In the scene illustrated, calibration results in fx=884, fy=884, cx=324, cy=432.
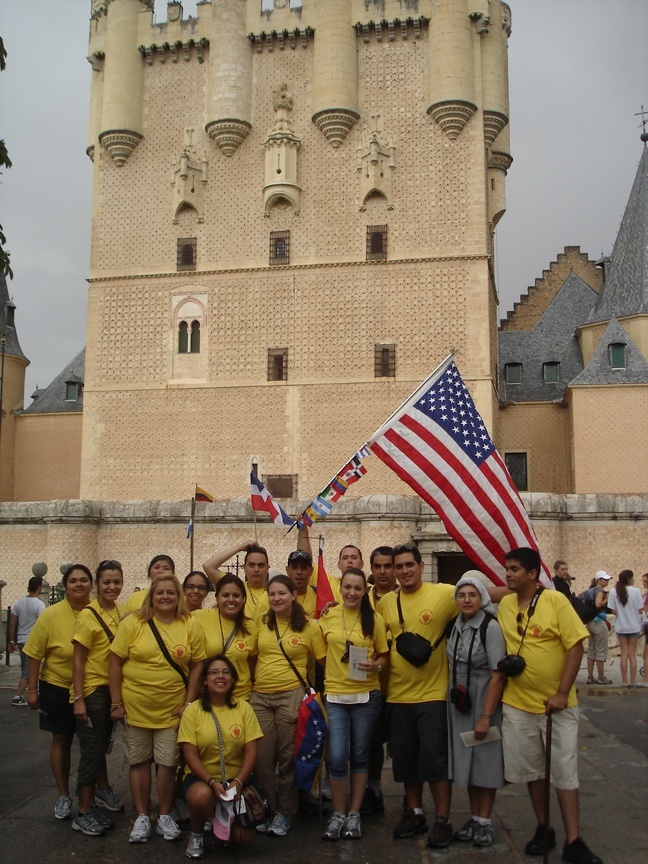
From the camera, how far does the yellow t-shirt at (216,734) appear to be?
5.23 metres

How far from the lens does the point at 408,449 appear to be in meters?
6.57

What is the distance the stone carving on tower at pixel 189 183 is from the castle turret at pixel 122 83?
1812 millimetres

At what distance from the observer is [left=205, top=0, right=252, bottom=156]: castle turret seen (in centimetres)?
2600

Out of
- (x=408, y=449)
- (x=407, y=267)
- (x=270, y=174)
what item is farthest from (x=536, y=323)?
(x=408, y=449)

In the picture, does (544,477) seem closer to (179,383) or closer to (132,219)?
(179,383)

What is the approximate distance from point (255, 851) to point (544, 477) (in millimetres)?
25101

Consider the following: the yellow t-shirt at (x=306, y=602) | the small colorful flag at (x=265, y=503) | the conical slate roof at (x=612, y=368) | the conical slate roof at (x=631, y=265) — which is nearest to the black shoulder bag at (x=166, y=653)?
the yellow t-shirt at (x=306, y=602)

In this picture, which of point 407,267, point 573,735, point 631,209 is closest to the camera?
point 573,735

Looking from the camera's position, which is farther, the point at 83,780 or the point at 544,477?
the point at 544,477

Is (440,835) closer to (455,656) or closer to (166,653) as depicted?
(455,656)

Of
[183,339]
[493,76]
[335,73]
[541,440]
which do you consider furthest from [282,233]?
[541,440]

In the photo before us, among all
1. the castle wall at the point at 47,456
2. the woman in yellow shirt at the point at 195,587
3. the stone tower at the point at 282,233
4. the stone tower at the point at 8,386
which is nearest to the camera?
the woman in yellow shirt at the point at 195,587

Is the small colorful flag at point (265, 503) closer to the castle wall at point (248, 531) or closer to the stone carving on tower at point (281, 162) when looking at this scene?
the castle wall at point (248, 531)

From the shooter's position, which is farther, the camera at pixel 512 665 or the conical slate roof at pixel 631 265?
the conical slate roof at pixel 631 265
